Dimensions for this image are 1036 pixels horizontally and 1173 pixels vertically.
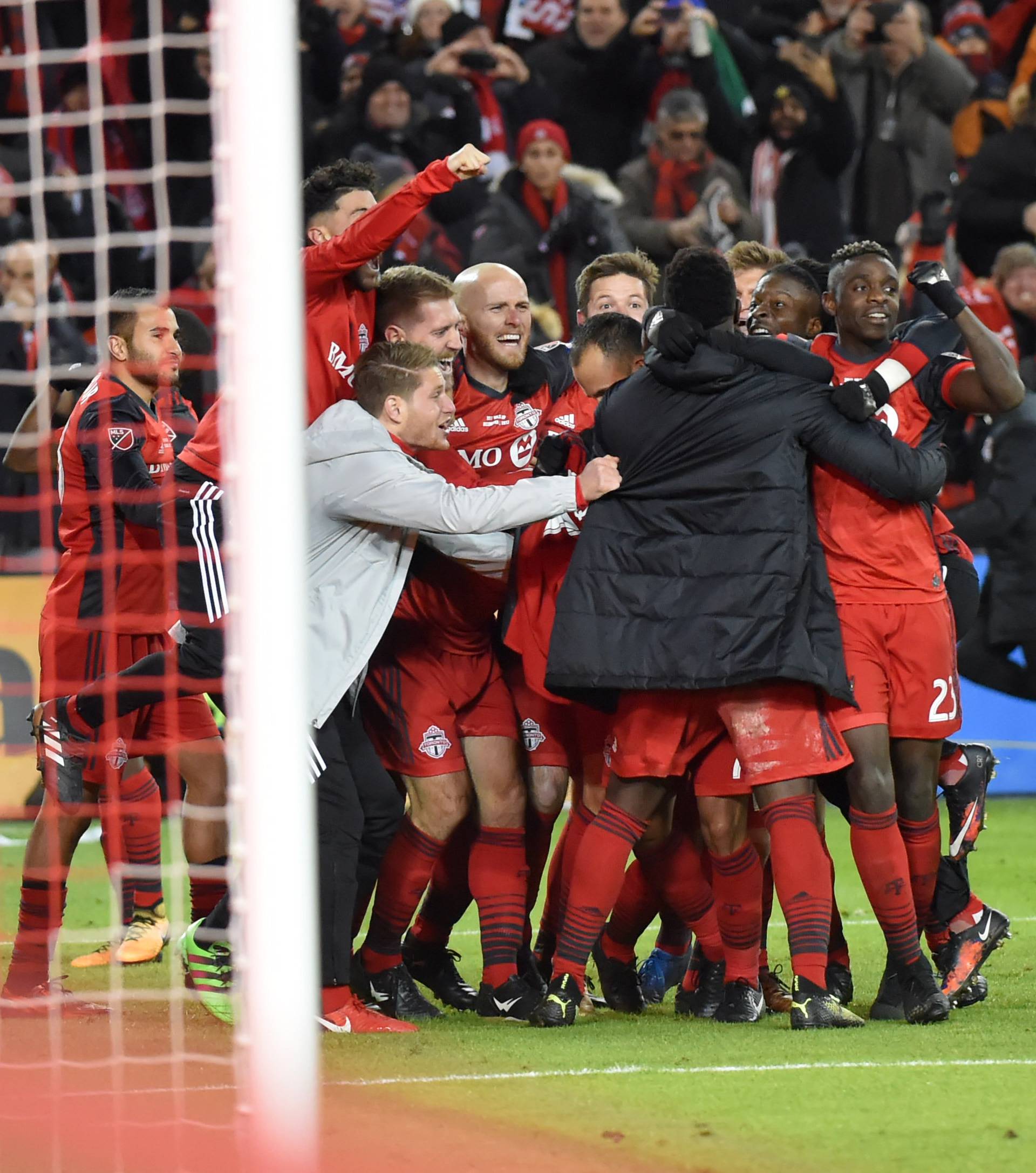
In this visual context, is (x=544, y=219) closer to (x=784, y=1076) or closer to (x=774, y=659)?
(x=774, y=659)

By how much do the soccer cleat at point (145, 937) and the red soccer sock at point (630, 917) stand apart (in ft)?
5.76

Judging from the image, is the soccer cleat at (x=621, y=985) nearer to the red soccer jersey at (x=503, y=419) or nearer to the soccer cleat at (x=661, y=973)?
the soccer cleat at (x=661, y=973)

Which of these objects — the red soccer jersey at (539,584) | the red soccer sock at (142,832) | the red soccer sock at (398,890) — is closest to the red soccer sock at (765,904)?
the red soccer jersey at (539,584)

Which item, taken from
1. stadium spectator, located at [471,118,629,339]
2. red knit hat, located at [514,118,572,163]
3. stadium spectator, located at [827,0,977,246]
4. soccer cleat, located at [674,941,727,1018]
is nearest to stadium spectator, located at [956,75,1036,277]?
stadium spectator, located at [827,0,977,246]

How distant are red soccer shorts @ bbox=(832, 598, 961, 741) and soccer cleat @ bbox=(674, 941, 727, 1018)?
2.97 ft

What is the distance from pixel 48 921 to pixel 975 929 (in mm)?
2751

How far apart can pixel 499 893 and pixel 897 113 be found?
7.87m

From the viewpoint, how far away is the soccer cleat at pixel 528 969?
5.59 m

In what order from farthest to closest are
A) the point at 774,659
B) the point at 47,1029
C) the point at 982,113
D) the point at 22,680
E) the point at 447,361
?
the point at 982,113 < the point at 22,680 < the point at 447,361 < the point at 47,1029 < the point at 774,659

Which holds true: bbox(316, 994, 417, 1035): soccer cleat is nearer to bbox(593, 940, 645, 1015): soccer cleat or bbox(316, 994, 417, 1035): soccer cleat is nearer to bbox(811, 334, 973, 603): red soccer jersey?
bbox(593, 940, 645, 1015): soccer cleat

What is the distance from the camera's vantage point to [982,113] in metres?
12.3

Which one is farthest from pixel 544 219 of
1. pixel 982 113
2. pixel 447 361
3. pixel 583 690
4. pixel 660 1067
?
pixel 660 1067

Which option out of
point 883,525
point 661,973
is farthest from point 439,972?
point 883,525

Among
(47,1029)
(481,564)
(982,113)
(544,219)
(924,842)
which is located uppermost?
(982,113)
